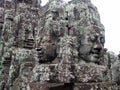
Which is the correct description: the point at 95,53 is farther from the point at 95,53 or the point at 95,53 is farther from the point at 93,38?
the point at 93,38

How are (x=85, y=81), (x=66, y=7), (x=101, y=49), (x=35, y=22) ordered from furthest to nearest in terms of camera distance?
(x=35, y=22), (x=66, y=7), (x=101, y=49), (x=85, y=81)

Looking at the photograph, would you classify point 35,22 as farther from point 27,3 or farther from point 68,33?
point 68,33

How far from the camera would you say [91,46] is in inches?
205

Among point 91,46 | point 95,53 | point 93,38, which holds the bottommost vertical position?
point 95,53

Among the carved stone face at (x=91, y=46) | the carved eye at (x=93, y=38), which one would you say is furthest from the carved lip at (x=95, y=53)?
the carved eye at (x=93, y=38)

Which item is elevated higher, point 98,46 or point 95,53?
point 98,46

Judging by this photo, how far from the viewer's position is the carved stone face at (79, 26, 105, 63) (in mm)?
5195

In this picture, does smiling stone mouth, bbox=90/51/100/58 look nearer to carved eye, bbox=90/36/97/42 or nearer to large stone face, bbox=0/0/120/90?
large stone face, bbox=0/0/120/90

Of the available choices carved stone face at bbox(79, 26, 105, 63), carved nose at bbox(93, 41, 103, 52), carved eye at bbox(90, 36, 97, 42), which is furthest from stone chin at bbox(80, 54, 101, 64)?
carved eye at bbox(90, 36, 97, 42)

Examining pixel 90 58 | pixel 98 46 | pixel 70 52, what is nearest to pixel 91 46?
pixel 98 46

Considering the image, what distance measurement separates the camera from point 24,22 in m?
12.6

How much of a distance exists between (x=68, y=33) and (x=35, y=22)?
7.61 m

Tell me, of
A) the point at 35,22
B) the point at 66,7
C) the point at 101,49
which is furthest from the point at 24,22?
the point at 101,49

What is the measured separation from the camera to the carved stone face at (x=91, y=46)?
5195 millimetres
